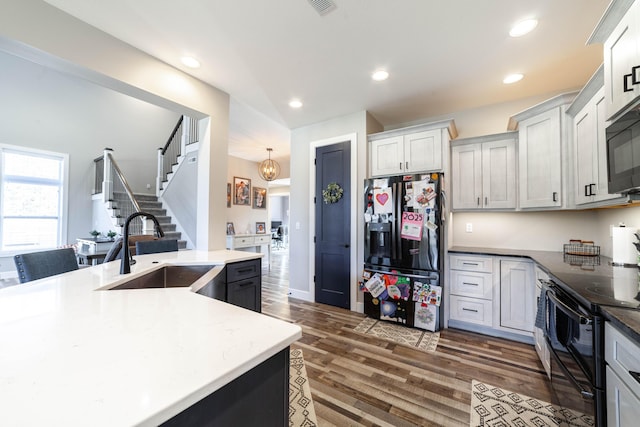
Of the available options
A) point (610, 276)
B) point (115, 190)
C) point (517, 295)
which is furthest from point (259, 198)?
point (610, 276)

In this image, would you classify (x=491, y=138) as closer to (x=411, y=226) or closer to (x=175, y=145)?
(x=411, y=226)

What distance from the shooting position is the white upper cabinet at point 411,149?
3.10m

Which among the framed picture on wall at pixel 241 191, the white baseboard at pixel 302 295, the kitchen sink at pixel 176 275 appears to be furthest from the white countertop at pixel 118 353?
the framed picture on wall at pixel 241 191

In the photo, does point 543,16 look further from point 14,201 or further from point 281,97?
point 14,201

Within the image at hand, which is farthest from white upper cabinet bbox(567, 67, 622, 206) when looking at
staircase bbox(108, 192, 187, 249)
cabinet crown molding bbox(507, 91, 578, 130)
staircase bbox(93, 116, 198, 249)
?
staircase bbox(108, 192, 187, 249)

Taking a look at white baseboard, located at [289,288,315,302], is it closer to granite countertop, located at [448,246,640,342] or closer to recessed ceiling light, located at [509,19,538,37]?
granite countertop, located at [448,246,640,342]

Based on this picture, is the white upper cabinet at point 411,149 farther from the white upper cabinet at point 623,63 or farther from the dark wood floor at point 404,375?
the dark wood floor at point 404,375

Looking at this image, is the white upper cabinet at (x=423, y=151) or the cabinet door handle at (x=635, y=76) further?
the white upper cabinet at (x=423, y=151)

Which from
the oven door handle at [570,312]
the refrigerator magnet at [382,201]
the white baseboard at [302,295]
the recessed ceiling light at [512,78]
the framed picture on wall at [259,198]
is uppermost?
the recessed ceiling light at [512,78]

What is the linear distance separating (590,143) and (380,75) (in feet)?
6.14

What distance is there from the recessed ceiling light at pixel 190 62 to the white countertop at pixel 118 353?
7.40ft

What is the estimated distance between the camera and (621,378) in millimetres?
993

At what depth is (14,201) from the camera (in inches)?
203

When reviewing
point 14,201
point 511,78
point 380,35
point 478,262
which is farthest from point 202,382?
point 14,201
